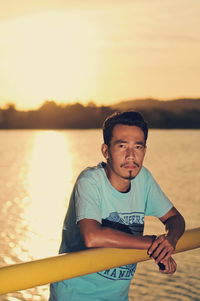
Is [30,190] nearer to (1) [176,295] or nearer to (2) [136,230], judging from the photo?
(1) [176,295]

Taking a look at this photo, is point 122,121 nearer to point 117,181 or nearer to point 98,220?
point 117,181

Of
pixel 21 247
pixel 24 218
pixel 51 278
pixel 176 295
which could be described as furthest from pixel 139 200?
pixel 24 218

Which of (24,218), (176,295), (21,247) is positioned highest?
(24,218)

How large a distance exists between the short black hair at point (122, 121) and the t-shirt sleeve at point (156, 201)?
1.15ft

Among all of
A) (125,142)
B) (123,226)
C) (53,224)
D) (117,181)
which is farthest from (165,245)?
(53,224)

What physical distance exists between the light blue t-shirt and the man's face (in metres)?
0.09

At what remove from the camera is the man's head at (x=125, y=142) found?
108 inches

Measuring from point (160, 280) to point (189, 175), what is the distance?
1094 inches

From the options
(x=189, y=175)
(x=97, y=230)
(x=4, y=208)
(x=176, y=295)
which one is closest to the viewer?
(x=97, y=230)

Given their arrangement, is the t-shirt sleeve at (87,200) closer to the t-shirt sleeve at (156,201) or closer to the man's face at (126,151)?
the man's face at (126,151)

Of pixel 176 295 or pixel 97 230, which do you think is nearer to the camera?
pixel 97 230

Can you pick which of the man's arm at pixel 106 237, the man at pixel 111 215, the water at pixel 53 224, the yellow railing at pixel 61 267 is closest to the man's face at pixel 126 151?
the man at pixel 111 215

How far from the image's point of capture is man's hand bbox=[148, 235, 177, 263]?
8.81 feet

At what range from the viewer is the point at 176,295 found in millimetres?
10633
